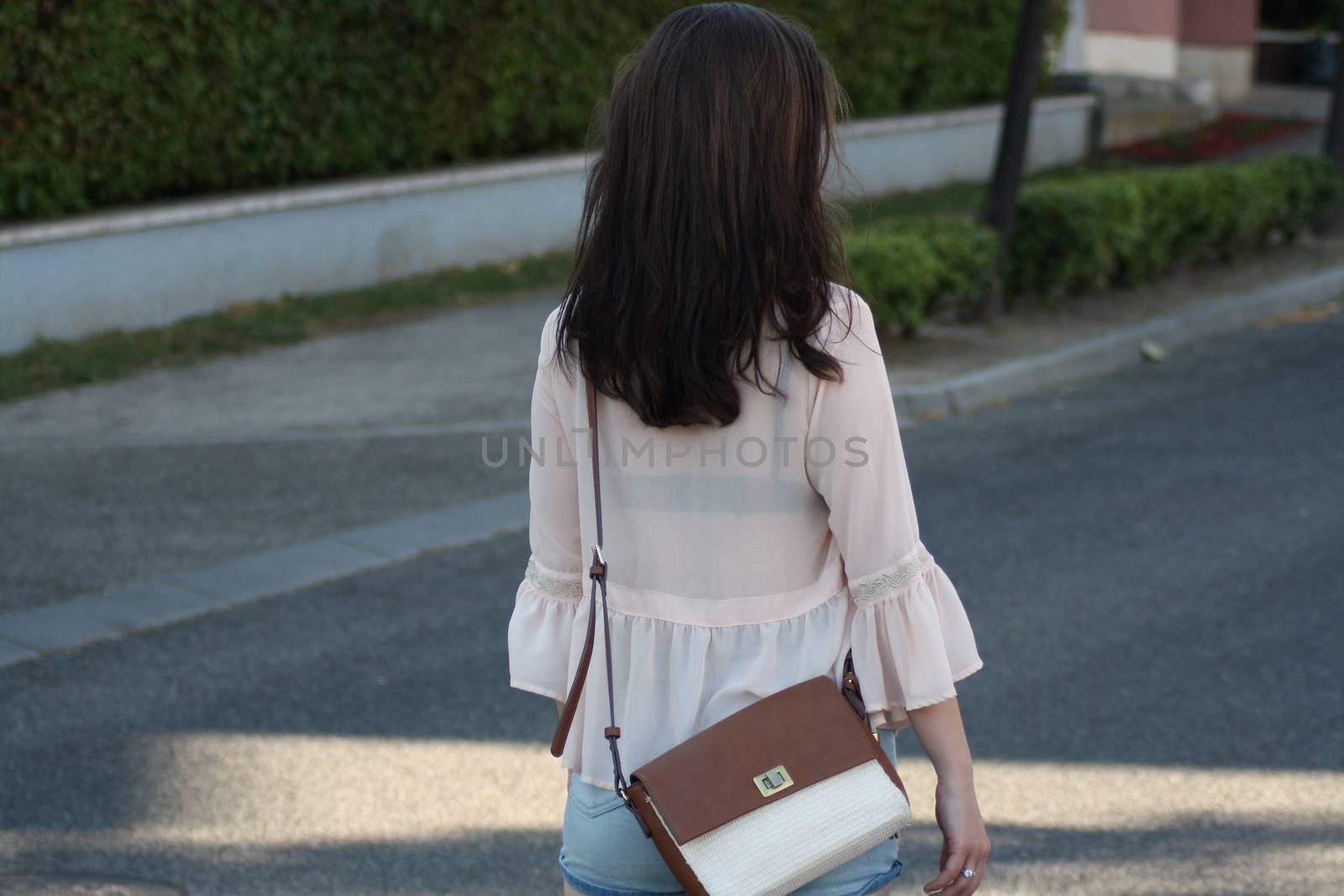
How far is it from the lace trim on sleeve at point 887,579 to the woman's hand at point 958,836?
26 cm

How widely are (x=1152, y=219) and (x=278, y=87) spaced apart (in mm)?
7110

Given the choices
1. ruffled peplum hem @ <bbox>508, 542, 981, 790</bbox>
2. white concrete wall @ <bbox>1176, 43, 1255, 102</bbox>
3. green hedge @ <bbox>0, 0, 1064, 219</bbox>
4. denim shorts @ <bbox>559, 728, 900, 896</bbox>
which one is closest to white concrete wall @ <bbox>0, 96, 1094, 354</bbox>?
green hedge @ <bbox>0, 0, 1064, 219</bbox>

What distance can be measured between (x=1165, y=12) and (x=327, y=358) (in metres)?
18.9

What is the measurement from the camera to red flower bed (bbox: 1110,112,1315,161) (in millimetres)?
18750

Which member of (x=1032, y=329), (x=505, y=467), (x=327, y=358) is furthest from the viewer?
(x=1032, y=329)

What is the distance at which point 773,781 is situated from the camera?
5.57ft

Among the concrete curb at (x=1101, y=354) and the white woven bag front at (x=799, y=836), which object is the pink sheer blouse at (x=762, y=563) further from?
the concrete curb at (x=1101, y=354)

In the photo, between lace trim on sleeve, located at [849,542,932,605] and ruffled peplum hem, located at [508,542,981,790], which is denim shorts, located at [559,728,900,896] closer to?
ruffled peplum hem, located at [508,542,981,790]

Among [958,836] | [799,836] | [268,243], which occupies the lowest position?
[268,243]

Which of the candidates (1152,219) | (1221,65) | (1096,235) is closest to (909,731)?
(1096,235)

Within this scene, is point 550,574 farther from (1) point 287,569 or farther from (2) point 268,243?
(2) point 268,243

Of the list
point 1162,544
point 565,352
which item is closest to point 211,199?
point 1162,544

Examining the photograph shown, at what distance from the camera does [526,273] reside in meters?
12.1

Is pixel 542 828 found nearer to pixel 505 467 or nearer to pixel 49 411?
pixel 505 467
